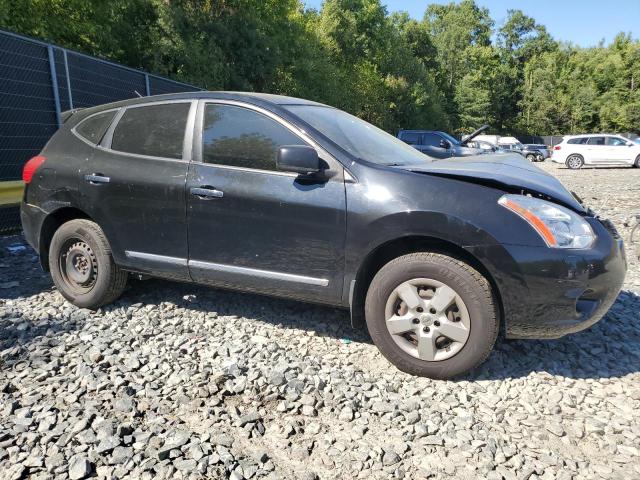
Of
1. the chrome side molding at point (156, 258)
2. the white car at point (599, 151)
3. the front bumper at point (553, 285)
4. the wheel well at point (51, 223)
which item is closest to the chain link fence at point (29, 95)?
the wheel well at point (51, 223)

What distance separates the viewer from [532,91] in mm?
65500

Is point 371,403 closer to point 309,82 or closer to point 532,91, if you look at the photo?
point 309,82

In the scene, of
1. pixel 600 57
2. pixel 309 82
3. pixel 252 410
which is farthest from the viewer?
pixel 600 57

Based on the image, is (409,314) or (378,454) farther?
(409,314)

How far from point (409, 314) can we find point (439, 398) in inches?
20.6

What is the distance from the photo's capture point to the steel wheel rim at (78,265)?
161 inches

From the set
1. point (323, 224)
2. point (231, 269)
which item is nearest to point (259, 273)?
point (231, 269)

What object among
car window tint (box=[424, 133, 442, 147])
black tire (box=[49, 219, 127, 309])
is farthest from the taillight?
car window tint (box=[424, 133, 442, 147])

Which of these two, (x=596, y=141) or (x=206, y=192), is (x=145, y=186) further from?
(x=596, y=141)

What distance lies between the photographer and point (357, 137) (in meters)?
3.71

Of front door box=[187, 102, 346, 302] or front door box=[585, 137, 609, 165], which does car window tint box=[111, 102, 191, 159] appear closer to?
front door box=[187, 102, 346, 302]

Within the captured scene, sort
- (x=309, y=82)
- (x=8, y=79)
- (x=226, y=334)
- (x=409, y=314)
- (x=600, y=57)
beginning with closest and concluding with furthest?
(x=409, y=314) → (x=226, y=334) → (x=8, y=79) → (x=309, y=82) → (x=600, y=57)

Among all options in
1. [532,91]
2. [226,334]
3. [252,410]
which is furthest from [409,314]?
[532,91]

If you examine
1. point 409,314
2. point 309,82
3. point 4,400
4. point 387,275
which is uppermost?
point 309,82
